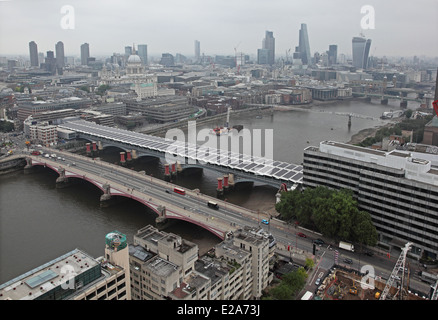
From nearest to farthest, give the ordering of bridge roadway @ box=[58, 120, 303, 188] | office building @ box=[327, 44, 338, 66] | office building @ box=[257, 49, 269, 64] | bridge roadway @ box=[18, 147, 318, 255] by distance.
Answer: bridge roadway @ box=[18, 147, 318, 255], bridge roadway @ box=[58, 120, 303, 188], office building @ box=[327, 44, 338, 66], office building @ box=[257, 49, 269, 64]

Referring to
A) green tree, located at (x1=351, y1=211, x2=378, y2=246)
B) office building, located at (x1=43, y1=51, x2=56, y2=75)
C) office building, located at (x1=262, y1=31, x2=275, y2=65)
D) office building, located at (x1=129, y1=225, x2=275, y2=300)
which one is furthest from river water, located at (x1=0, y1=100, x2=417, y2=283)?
office building, located at (x1=262, y1=31, x2=275, y2=65)

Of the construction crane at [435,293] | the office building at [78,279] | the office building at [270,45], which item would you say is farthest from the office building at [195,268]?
the office building at [270,45]

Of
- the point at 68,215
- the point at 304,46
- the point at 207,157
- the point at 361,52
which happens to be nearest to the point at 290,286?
the point at 68,215

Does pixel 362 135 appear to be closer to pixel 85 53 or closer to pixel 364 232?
pixel 364 232

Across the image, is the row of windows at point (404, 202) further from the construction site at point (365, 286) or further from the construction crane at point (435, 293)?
the construction crane at point (435, 293)

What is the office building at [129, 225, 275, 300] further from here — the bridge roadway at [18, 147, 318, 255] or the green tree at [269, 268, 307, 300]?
the bridge roadway at [18, 147, 318, 255]

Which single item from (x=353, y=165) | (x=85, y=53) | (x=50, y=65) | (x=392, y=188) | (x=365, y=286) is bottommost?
(x=365, y=286)

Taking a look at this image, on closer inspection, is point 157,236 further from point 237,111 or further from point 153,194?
point 237,111
